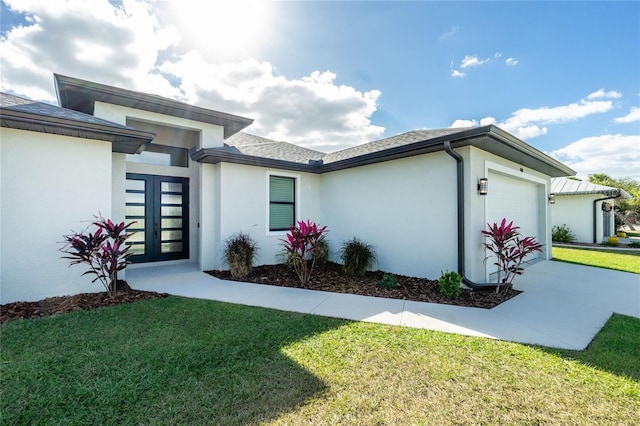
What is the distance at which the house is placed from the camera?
543cm

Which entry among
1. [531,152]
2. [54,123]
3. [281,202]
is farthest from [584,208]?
[54,123]

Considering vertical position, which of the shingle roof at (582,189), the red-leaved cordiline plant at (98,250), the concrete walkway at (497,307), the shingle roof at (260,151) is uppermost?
the shingle roof at (260,151)

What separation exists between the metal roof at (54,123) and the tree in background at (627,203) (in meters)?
35.1

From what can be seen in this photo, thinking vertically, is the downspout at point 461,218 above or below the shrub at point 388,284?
above

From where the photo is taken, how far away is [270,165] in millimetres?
9078

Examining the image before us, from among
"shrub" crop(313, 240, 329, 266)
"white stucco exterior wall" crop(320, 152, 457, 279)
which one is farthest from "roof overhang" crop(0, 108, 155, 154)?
"white stucco exterior wall" crop(320, 152, 457, 279)

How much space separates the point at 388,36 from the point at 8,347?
1137 centimetres

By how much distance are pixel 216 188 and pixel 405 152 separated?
592 cm

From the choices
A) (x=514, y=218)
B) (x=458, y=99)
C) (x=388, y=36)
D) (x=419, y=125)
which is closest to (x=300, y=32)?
(x=388, y=36)

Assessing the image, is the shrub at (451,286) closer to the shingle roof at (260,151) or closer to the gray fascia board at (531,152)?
the gray fascia board at (531,152)

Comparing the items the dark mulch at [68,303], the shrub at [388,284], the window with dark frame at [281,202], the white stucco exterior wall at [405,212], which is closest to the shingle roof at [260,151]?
the window with dark frame at [281,202]

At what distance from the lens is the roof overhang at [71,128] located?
16.2ft

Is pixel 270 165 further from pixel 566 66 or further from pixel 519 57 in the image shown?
pixel 566 66

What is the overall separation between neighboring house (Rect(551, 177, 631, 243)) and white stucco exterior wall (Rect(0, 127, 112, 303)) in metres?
23.2
